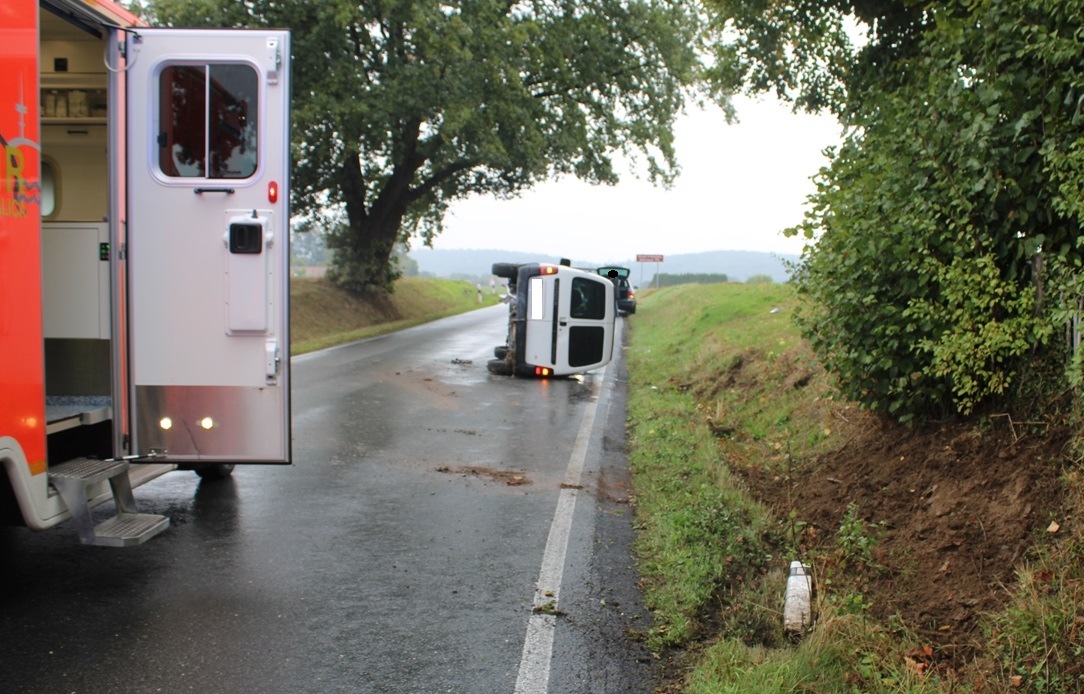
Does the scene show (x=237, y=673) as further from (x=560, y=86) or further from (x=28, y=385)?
(x=560, y=86)

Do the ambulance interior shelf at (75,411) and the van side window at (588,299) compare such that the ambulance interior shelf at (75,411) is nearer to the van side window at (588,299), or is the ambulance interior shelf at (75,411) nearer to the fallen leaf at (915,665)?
the fallen leaf at (915,665)

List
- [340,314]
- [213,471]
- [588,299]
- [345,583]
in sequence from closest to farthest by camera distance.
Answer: [345,583]
[213,471]
[588,299]
[340,314]

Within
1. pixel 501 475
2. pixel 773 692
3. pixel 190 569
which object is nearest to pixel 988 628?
pixel 773 692

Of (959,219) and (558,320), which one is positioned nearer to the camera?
(959,219)

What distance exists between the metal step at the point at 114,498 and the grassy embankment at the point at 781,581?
2884 millimetres

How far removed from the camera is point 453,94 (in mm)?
24062

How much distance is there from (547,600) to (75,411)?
120 inches

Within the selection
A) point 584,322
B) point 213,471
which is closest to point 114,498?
point 213,471

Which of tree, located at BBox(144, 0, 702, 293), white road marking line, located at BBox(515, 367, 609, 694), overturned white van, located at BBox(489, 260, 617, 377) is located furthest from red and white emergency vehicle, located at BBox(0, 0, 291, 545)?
tree, located at BBox(144, 0, 702, 293)

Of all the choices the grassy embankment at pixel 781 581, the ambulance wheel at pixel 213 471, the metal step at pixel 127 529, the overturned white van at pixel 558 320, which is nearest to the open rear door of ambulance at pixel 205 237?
the metal step at pixel 127 529

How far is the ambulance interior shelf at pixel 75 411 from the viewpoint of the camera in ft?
17.7

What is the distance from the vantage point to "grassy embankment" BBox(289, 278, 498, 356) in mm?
24438

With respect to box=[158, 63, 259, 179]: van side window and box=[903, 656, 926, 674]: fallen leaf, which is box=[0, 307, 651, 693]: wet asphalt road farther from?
box=[158, 63, 259, 179]: van side window

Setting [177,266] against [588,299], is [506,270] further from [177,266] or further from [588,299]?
[177,266]
